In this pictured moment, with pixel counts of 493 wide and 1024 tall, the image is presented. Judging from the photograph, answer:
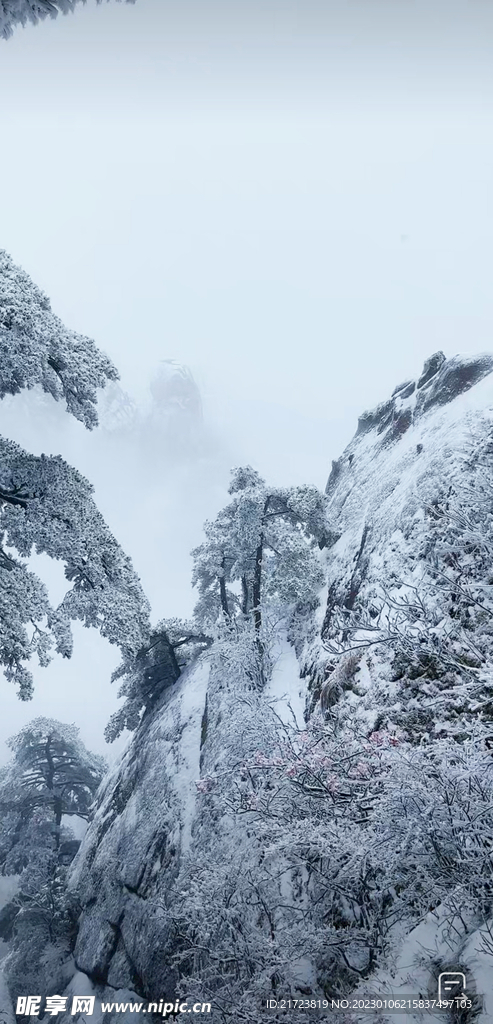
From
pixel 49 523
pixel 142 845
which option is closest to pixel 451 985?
pixel 49 523

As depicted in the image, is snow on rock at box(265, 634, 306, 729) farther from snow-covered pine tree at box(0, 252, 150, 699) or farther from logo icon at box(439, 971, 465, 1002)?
logo icon at box(439, 971, 465, 1002)

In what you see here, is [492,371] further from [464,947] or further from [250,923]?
[250,923]

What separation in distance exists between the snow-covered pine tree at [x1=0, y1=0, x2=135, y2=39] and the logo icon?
1189cm

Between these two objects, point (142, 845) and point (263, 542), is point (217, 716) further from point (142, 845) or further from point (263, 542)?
point (263, 542)

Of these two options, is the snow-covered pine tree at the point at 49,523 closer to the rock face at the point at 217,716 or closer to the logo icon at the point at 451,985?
the rock face at the point at 217,716

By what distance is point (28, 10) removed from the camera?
16.5 ft

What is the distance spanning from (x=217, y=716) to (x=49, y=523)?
987 cm

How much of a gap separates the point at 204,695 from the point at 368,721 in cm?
961

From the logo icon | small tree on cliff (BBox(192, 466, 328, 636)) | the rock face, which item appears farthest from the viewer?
small tree on cliff (BBox(192, 466, 328, 636))

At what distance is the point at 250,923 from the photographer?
785 centimetres

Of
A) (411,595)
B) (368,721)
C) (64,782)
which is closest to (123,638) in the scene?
(368,721)

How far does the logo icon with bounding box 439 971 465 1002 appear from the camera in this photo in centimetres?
569

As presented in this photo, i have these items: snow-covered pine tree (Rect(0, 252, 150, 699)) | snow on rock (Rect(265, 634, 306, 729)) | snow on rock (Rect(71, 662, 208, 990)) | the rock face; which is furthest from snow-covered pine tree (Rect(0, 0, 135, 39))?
snow on rock (Rect(71, 662, 208, 990))

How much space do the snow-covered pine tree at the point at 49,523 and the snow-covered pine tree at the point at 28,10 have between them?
3083mm
